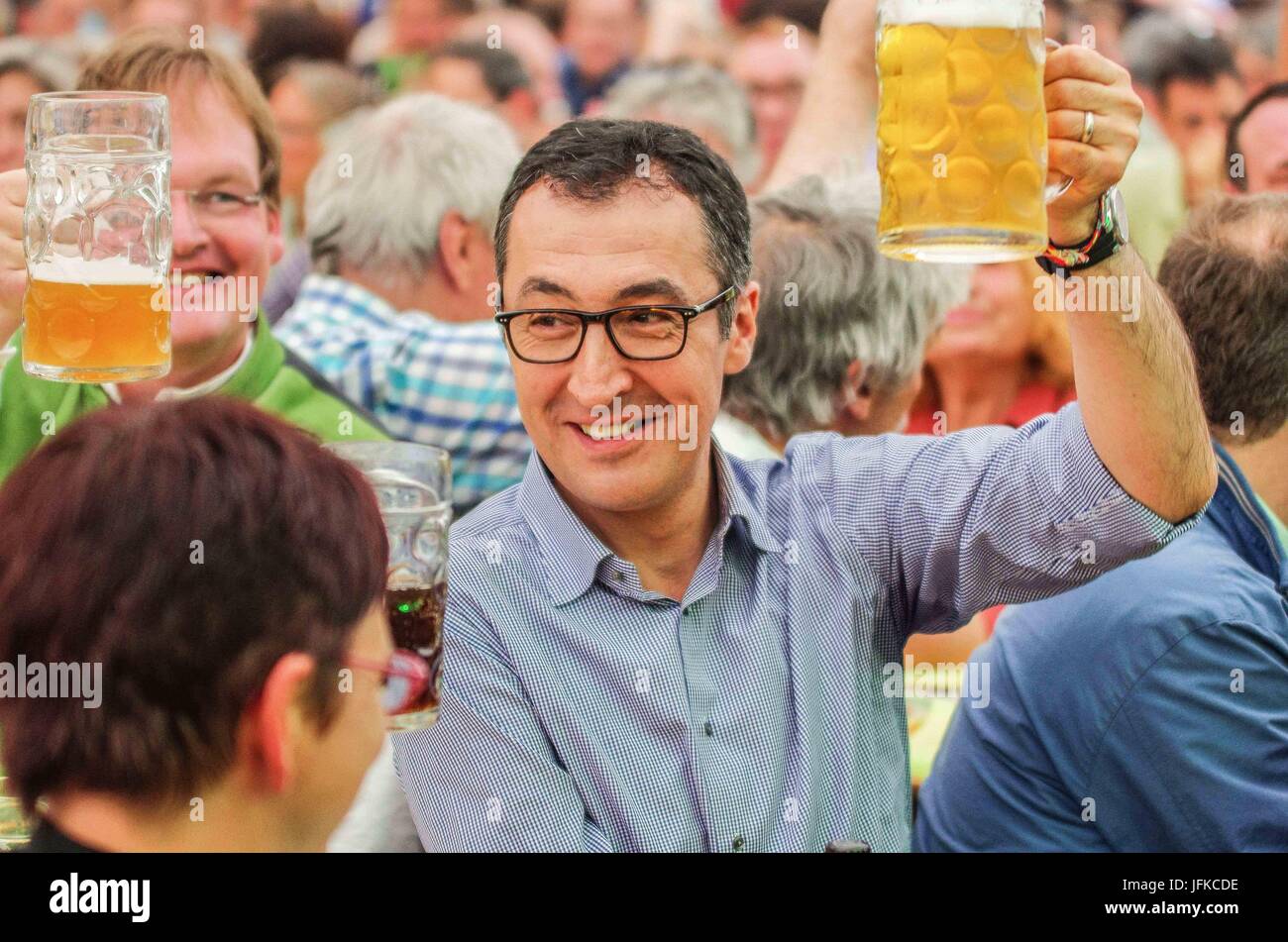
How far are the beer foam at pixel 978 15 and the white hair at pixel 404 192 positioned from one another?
5.92 feet

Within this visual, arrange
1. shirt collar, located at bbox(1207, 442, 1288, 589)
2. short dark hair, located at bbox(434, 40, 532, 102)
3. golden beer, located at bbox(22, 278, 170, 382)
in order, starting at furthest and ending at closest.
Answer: short dark hair, located at bbox(434, 40, 532, 102), shirt collar, located at bbox(1207, 442, 1288, 589), golden beer, located at bbox(22, 278, 170, 382)

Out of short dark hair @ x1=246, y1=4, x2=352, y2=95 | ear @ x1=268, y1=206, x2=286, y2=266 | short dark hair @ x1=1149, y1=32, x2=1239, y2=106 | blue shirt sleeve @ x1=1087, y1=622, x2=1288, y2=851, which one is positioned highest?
short dark hair @ x1=246, y1=4, x2=352, y2=95

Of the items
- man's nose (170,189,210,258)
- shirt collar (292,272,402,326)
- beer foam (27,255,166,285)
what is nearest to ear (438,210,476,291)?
shirt collar (292,272,402,326)

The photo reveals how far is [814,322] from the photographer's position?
8.89 ft

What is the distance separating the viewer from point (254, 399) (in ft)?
8.08

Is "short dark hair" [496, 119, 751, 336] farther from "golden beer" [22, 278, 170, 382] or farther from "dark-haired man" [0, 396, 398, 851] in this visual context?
"dark-haired man" [0, 396, 398, 851]

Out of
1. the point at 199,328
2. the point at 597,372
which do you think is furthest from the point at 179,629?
the point at 199,328

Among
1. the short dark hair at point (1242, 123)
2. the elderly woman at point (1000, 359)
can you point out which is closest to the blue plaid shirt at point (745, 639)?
the elderly woman at point (1000, 359)

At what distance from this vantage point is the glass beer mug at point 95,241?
1706mm

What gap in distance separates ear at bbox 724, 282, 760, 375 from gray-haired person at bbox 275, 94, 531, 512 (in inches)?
36.2

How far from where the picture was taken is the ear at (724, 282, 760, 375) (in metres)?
2.09
